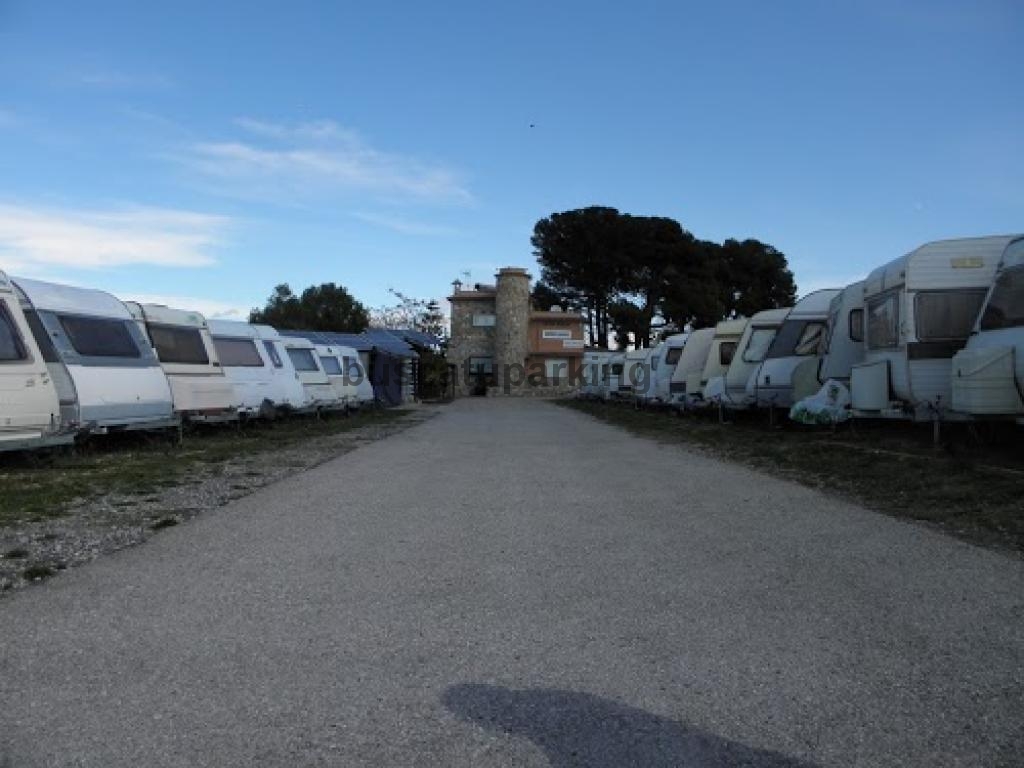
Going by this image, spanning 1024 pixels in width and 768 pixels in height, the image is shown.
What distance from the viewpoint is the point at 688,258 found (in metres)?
66.9

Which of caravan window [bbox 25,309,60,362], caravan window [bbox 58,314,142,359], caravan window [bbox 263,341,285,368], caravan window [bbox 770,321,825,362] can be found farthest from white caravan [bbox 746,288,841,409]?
caravan window [bbox 25,309,60,362]

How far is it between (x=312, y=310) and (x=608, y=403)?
43926mm

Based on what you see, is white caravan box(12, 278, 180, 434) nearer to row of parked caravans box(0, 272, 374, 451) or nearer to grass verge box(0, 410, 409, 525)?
row of parked caravans box(0, 272, 374, 451)

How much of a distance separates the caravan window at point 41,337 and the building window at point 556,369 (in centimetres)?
5744

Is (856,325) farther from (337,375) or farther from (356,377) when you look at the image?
(356,377)

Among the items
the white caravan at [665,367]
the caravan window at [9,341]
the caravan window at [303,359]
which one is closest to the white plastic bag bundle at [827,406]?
the white caravan at [665,367]

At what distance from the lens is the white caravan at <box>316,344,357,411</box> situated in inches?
1111

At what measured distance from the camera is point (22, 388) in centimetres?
1136

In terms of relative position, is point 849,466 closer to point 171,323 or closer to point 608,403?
point 171,323

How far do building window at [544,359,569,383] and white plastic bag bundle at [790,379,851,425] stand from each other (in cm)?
5232

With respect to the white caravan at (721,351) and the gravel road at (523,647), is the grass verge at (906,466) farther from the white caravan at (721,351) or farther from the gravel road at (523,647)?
the white caravan at (721,351)

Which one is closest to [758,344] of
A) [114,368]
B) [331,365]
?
[331,365]

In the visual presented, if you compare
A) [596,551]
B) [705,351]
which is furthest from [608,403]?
[596,551]

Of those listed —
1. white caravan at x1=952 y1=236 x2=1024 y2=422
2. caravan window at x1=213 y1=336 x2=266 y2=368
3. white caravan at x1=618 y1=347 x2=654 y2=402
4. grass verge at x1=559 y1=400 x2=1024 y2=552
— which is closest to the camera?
grass verge at x1=559 y1=400 x2=1024 y2=552
